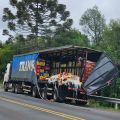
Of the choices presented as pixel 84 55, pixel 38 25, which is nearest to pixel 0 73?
pixel 38 25

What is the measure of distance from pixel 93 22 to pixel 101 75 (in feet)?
262

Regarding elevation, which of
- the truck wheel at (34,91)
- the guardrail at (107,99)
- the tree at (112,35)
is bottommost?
the guardrail at (107,99)

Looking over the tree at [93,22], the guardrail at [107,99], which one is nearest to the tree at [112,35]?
the tree at [93,22]

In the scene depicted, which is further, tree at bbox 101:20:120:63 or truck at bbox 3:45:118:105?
tree at bbox 101:20:120:63

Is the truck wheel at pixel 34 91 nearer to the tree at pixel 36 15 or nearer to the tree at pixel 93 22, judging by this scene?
the tree at pixel 36 15

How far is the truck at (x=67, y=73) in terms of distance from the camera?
27.1 m

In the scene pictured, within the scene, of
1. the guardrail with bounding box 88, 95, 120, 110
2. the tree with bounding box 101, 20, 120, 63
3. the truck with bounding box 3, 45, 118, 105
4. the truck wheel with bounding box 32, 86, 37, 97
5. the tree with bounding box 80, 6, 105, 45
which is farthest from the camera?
the tree with bounding box 80, 6, 105, 45

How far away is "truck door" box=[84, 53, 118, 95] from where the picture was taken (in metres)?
26.9

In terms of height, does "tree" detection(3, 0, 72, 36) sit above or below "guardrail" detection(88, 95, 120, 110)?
above

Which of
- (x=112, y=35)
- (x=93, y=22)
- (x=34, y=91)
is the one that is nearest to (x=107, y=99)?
(x=34, y=91)

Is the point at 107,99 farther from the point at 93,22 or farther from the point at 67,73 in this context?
the point at 93,22

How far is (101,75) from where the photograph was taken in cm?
2695

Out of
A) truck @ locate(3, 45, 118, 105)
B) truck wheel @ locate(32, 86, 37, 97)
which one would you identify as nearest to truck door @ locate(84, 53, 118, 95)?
truck @ locate(3, 45, 118, 105)

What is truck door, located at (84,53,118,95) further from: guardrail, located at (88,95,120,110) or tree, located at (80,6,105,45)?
tree, located at (80,6,105,45)
